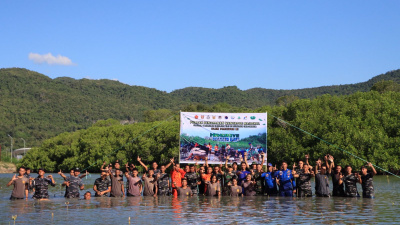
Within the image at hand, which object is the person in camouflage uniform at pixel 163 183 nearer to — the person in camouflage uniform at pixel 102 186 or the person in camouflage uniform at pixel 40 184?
the person in camouflage uniform at pixel 102 186

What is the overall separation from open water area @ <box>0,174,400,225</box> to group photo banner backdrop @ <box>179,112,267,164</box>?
194 inches

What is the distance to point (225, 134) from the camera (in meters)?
28.7

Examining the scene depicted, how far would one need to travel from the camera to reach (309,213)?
1800cm

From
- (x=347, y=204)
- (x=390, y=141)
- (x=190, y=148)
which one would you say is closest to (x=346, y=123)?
(x=390, y=141)

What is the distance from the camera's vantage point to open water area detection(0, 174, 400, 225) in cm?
1625

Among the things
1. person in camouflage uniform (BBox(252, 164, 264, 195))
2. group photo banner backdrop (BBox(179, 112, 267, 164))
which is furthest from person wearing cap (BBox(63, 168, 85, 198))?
person in camouflage uniform (BBox(252, 164, 264, 195))

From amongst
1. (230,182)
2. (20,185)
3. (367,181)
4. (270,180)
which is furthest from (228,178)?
(20,185)

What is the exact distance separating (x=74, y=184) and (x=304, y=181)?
32.3 feet

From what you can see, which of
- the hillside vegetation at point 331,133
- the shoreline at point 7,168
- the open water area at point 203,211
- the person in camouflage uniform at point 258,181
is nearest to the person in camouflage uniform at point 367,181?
the open water area at point 203,211

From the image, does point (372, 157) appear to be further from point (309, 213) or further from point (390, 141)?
point (309, 213)

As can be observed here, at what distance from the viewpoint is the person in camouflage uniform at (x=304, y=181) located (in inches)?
918

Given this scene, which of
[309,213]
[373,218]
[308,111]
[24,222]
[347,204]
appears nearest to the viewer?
[24,222]

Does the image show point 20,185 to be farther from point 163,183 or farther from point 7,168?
point 7,168

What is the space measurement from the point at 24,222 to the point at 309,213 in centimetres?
Answer: 878
